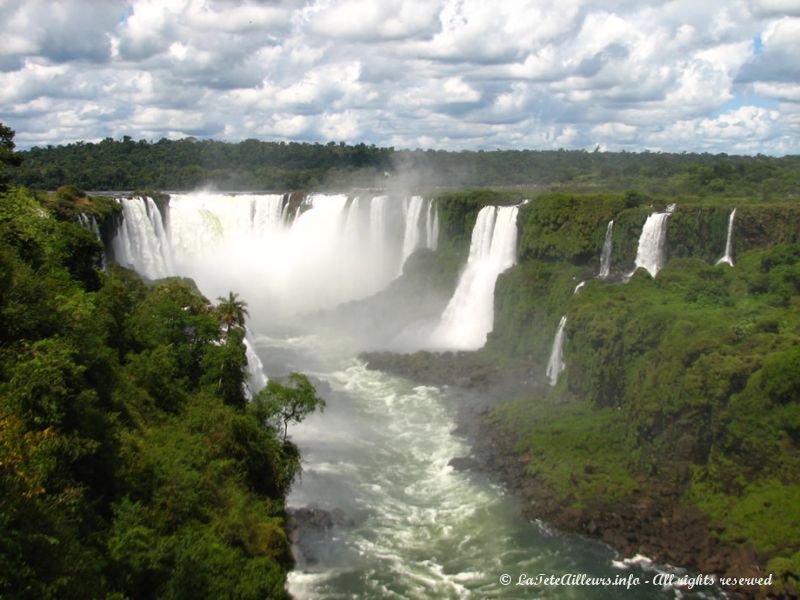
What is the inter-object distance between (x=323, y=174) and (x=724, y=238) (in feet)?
176

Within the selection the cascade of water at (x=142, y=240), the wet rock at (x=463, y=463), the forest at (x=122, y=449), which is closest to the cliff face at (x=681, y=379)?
the wet rock at (x=463, y=463)

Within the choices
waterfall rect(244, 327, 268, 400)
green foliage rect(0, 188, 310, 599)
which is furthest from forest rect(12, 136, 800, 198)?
green foliage rect(0, 188, 310, 599)

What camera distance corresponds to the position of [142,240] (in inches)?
1898

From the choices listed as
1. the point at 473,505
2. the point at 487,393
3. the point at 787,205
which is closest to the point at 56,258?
the point at 473,505

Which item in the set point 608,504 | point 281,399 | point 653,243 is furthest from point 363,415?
point 653,243

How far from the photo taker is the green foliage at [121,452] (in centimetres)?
1139

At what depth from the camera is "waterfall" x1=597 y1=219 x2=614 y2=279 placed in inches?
1503

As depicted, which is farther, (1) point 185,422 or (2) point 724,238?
→ (2) point 724,238

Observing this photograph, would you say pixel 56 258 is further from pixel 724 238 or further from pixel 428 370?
pixel 724 238

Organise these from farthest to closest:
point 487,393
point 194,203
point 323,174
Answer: point 323,174
point 194,203
point 487,393

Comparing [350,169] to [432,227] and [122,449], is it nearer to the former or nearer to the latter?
[432,227]

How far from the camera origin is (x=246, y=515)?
16.3 m

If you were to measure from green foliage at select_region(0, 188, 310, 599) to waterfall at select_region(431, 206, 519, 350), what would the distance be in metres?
21.8

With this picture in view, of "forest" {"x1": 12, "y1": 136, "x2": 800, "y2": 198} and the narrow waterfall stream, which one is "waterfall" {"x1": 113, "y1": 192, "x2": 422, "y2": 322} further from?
"forest" {"x1": 12, "y1": 136, "x2": 800, "y2": 198}
